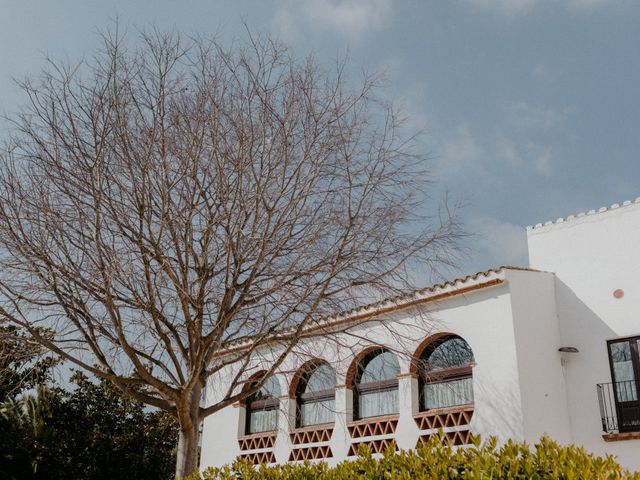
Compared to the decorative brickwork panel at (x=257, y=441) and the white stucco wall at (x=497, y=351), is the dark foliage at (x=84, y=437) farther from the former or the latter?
the white stucco wall at (x=497, y=351)

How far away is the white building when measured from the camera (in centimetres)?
1141

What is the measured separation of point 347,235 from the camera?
8.19m

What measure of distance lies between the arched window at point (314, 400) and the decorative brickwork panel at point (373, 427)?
777 mm

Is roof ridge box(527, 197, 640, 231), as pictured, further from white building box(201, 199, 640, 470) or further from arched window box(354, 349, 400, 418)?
arched window box(354, 349, 400, 418)

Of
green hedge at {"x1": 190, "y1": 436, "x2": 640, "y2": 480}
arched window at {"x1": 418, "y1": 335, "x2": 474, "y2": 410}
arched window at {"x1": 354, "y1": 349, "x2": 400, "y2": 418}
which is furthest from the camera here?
arched window at {"x1": 354, "y1": 349, "x2": 400, "y2": 418}

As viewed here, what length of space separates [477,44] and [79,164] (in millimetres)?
5426

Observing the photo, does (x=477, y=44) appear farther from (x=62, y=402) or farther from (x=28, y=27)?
(x=62, y=402)

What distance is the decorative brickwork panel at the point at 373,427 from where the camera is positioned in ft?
43.2

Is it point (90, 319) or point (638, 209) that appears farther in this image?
point (638, 209)

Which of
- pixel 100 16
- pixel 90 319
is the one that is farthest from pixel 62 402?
pixel 100 16

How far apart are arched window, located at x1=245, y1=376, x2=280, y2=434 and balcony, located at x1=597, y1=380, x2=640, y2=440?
6.95 metres

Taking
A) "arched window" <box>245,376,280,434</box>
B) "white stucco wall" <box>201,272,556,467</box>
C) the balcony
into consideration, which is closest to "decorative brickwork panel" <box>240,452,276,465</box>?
"arched window" <box>245,376,280,434</box>

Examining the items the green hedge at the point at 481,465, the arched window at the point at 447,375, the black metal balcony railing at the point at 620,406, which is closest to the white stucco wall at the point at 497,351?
the arched window at the point at 447,375

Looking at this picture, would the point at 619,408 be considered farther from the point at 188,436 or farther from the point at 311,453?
the point at 188,436
